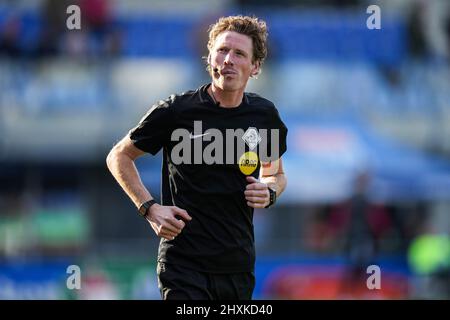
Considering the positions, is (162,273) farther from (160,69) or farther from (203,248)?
(160,69)

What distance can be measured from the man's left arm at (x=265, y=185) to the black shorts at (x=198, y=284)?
0.45m

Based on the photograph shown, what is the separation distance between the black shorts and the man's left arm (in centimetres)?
45

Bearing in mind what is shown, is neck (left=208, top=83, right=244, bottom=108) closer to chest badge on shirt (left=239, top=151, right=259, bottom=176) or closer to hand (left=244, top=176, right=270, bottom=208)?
chest badge on shirt (left=239, top=151, right=259, bottom=176)

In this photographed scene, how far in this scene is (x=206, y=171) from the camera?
290 inches

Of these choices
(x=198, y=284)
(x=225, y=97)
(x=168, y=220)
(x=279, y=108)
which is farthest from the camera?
(x=279, y=108)

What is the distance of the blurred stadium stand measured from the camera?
1848 centimetres

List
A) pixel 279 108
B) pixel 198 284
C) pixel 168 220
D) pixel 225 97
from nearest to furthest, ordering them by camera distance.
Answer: pixel 168 220 → pixel 198 284 → pixel 225 97 → pixel 279 108

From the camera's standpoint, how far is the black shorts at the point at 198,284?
287 inches

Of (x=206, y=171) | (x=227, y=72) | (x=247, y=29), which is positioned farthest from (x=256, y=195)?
(x=247, y=29)

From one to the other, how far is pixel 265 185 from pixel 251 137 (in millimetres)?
301

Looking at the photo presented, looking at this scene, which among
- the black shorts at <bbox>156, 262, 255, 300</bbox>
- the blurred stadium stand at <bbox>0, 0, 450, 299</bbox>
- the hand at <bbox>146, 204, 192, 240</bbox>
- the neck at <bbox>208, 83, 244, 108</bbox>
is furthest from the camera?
the blurred stadium stand at <bbox>0, 0, 450, 299</bbox>

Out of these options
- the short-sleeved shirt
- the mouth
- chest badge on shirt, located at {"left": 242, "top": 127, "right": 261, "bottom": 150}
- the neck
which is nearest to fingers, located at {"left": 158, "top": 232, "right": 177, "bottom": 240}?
the short-sleeved shirt

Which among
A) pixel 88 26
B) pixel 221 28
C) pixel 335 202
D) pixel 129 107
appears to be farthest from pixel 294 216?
pixel 221 28

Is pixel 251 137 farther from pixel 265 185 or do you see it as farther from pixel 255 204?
pixel 255 204
